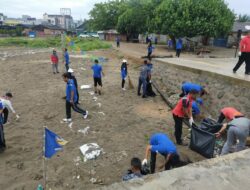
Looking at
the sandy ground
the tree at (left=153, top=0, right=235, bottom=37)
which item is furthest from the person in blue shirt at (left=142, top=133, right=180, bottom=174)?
the tree at (left=153, top=0, right=235, bottom=37)

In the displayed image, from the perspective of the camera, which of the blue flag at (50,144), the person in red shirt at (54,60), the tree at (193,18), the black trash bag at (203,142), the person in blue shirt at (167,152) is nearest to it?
the blue flag at (50,144)

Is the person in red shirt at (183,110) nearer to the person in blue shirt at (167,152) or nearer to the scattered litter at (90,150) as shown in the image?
the person in blue shirt at (167,152)

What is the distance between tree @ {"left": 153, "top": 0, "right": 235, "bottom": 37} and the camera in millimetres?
24078

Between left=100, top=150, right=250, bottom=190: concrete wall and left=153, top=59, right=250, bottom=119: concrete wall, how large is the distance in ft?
13.4

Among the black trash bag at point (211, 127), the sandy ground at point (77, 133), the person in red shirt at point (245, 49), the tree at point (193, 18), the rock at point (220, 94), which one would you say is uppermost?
the tree at point (193, 18)

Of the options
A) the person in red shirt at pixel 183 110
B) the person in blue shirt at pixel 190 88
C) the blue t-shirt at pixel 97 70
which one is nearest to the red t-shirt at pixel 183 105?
the person in red shirt at pixel 183 110

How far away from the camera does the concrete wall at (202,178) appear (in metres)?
2.80

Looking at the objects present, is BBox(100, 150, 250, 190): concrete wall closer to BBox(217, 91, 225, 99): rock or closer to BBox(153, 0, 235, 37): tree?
BBox(217, 91, 225, 99): rock

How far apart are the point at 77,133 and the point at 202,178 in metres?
4.66

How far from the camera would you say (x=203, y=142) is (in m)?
5.54

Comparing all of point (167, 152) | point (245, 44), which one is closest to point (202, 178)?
point (167, 152)

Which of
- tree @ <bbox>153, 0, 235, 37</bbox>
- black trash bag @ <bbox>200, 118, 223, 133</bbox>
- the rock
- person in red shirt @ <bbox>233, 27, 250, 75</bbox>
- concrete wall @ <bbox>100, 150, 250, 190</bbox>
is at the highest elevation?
tree @ <bbox>153, 0, 235, 37</bbox>

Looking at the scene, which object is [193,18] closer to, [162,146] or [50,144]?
→ [162,146]

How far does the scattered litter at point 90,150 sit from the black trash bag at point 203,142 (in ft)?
7.28
